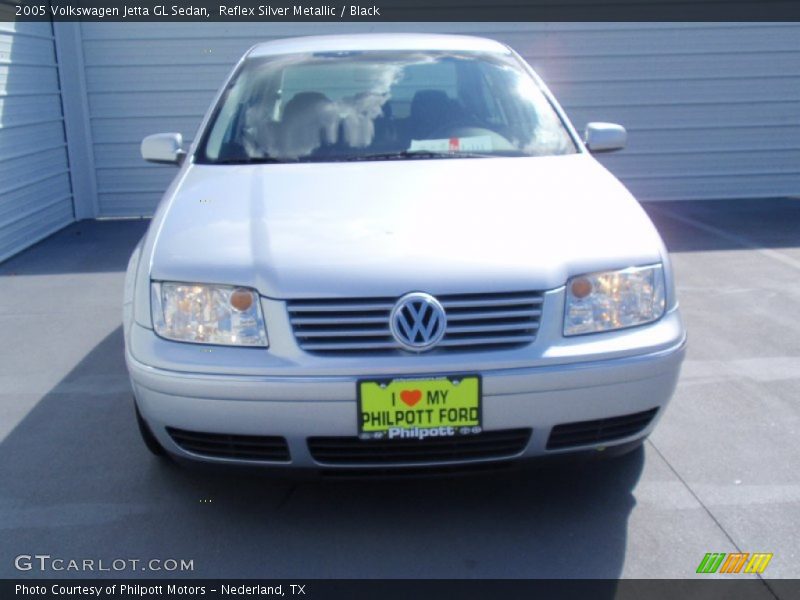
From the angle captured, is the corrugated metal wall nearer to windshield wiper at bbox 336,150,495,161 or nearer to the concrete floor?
the concrete floor

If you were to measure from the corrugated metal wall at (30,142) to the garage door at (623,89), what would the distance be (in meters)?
0.44

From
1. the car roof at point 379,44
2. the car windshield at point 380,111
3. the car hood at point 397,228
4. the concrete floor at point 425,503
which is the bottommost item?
the concrete floor at point 425,503

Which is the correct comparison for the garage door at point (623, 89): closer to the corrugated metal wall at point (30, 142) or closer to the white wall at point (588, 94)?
the white wall at point (588, 94)

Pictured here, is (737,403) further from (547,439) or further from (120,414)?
(120,414)

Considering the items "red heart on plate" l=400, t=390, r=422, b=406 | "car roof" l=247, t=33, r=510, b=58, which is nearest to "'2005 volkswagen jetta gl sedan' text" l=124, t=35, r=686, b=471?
"red heart on plate" l=400, t=390, r=422, b=406

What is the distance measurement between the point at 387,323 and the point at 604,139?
2.16 meters

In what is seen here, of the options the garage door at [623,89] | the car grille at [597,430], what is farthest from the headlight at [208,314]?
the garage door at [623,89]

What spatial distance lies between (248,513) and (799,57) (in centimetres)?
873

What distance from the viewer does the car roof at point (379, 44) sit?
14.9 feet

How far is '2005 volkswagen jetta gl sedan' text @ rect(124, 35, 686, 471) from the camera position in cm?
271

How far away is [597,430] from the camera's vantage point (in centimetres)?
291

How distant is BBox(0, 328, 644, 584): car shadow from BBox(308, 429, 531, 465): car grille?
109mm
